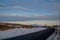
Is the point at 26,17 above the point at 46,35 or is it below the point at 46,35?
above

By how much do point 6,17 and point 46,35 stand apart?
6.31ft

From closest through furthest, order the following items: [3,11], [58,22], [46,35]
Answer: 1. [3,11]
2. [58,22]
3. [46,35]

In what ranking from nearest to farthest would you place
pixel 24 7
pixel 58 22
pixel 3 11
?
pixel 3 11 → pixel 24 7 → pixel 58 22

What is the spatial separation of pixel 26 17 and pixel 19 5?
29cm

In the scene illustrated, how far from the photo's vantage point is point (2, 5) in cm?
304

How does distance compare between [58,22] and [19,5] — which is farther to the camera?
[58,22]

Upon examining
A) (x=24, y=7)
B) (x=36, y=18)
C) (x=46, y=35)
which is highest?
(x=24, y=7)

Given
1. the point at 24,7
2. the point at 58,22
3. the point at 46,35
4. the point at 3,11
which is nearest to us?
the point at 3,11

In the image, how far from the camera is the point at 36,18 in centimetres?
330

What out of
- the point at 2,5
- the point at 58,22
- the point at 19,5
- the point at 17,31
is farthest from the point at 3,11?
the point at 58,22

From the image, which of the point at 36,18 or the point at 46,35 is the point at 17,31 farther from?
the point at 46,35

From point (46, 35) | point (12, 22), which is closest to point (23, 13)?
point (12, 22)

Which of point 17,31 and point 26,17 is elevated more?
point 26,17

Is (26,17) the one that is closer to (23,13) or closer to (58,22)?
(23,13)
